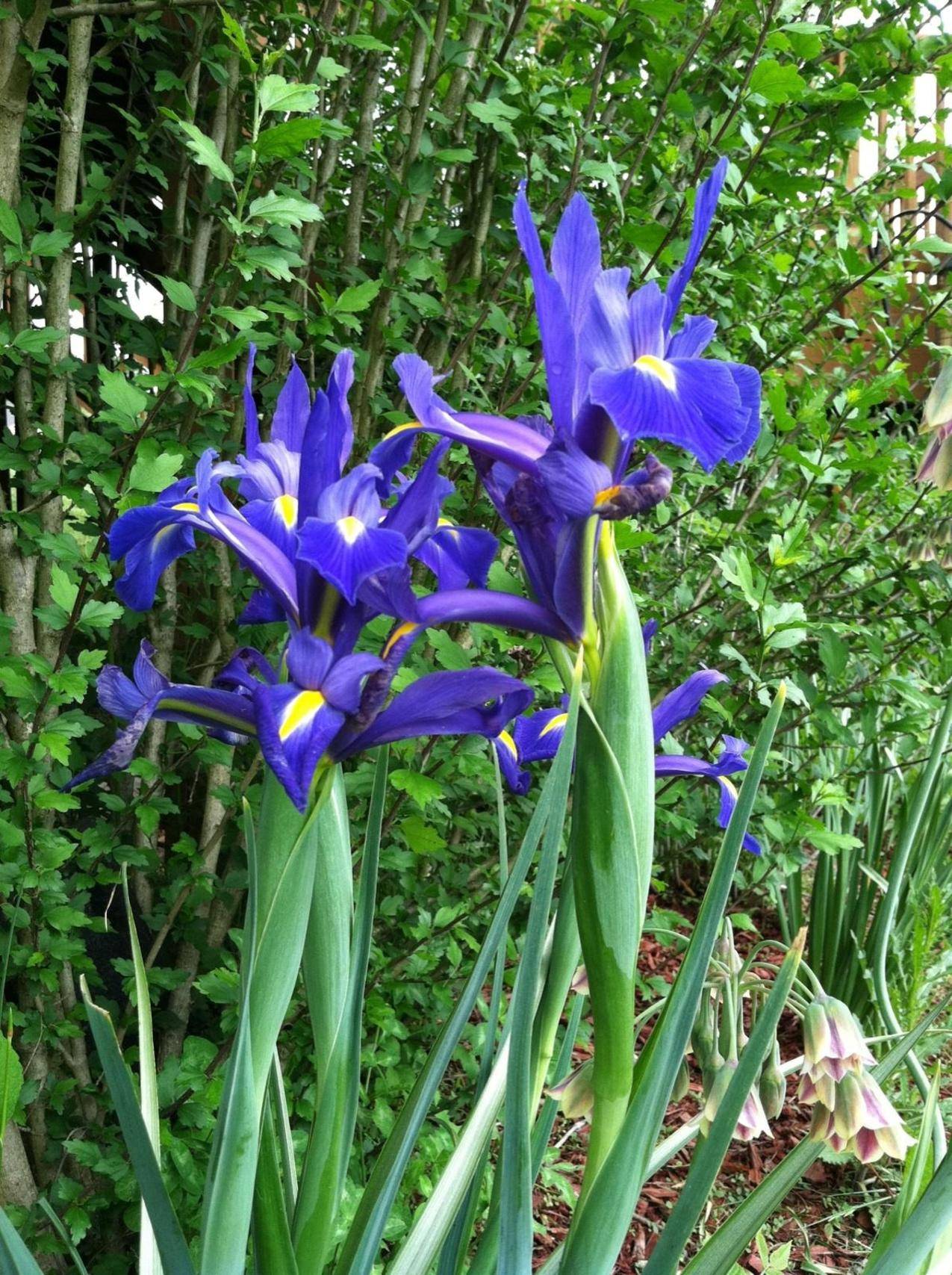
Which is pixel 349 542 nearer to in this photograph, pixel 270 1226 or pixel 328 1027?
pixel 328 1027

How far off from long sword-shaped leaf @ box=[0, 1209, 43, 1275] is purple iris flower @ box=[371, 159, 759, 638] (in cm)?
58

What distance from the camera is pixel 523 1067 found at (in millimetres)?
678

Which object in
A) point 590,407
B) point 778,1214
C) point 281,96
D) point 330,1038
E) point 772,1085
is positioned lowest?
point 778,1214

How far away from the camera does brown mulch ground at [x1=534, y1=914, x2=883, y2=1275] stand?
1.95m

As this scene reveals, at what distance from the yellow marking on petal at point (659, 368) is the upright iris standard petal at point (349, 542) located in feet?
0.60

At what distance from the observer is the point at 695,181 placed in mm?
1774

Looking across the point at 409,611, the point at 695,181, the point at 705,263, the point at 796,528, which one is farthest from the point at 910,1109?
the point at 409,611

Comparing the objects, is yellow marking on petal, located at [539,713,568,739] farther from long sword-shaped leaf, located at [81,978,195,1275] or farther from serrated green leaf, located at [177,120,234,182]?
serrated green leaf, located at [177,120,234,182]

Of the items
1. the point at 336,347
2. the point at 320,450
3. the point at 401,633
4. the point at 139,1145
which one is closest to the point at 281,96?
the point at 336,347

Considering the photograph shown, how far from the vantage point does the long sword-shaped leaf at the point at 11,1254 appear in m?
0.71

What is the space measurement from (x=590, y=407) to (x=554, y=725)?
0.37 metres

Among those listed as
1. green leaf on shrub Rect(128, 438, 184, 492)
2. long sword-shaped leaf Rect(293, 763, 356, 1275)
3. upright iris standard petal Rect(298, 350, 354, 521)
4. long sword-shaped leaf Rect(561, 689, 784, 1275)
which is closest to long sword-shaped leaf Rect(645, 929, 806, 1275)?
long sword-shaped leaf Rect(561, 689, 784, 1275)

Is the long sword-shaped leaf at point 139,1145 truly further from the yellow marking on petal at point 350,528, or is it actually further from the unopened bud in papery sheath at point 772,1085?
the unopened bud in papery sheath at point 772,1085

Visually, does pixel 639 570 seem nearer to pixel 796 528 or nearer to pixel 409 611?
pixel 796 528
